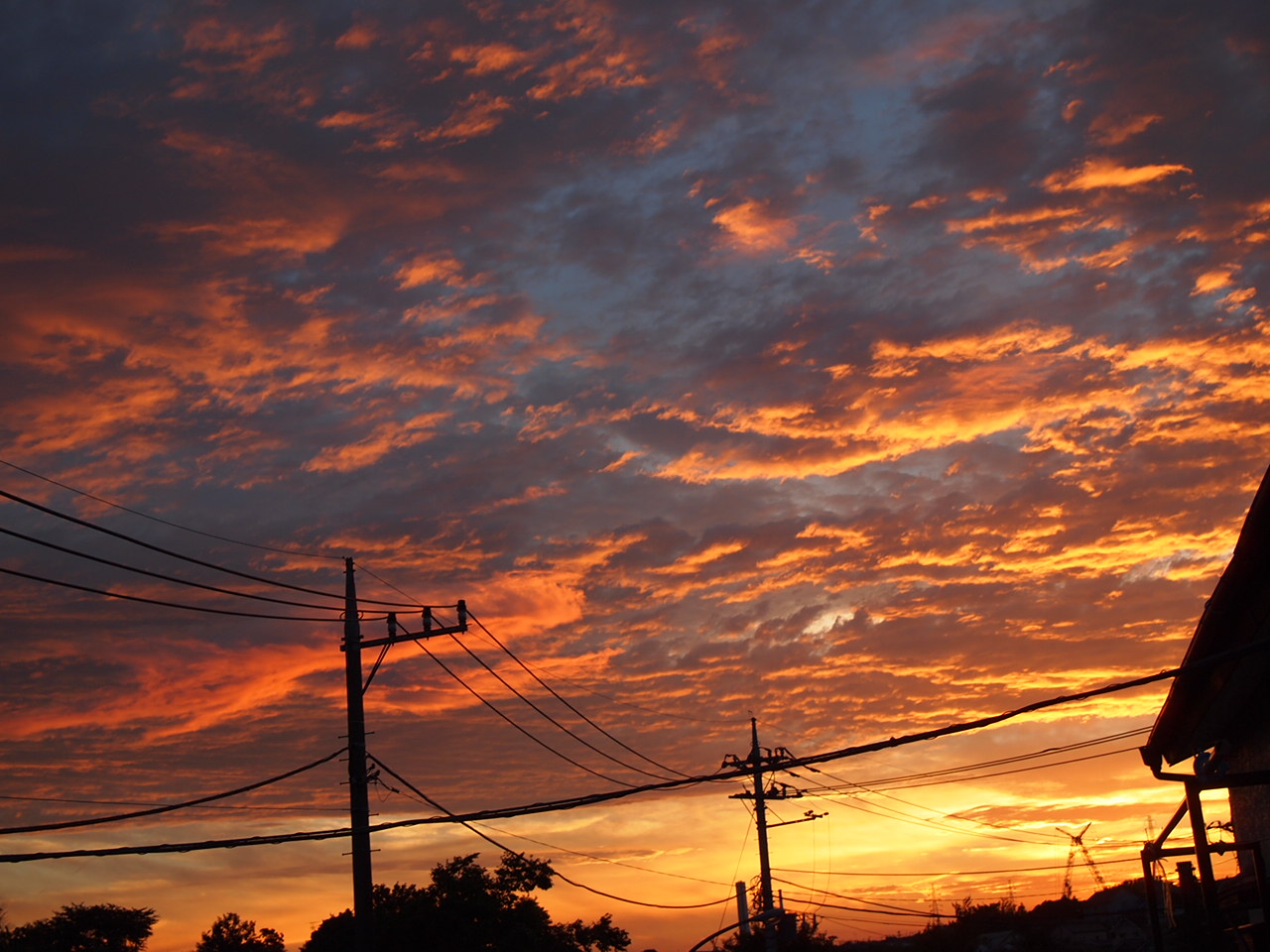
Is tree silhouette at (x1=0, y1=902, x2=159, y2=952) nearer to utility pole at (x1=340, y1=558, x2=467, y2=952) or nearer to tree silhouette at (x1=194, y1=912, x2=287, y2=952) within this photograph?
tree silhouette at (x1=194, y1=912, x2=287, y2=952)

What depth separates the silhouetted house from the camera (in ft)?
37.3

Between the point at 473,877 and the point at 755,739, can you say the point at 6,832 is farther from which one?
the point at 755,739

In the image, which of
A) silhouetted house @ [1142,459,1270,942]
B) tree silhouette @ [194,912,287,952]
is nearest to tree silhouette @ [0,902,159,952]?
tree silhouette @ [194,912,287,952]

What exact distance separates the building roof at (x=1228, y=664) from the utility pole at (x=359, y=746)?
48.4 ft

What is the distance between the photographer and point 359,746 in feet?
80.6

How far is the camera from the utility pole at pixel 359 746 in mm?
23109

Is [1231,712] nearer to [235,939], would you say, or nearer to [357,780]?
[357,780]

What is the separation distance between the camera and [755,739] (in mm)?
51406

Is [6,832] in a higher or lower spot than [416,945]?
higher

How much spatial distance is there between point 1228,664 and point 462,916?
39.1m

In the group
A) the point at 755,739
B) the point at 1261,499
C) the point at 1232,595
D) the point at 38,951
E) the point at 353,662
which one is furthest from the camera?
the point at 38,951

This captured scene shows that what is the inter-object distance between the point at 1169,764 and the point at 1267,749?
13.4 feet

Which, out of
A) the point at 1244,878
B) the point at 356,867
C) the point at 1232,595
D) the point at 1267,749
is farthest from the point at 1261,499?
the point at 356,867

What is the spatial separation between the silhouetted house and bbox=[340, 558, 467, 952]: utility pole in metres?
14.7
